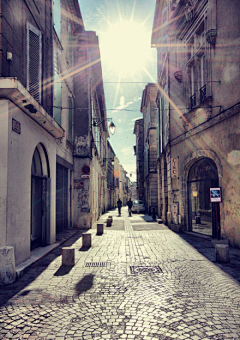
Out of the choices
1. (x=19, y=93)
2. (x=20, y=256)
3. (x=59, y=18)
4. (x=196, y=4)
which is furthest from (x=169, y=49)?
(x=20, y=256)

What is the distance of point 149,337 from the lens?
3287mm

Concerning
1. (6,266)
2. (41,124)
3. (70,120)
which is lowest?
(6,266)

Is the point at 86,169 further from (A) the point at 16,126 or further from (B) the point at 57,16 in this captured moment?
(A) the point at 16,126

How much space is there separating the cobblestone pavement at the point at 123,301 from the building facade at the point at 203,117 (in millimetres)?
3802

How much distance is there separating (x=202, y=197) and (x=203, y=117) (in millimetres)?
4610

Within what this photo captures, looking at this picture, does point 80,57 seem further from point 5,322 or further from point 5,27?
point 5,322

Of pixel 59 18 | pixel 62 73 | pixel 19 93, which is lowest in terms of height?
pixel 19 93

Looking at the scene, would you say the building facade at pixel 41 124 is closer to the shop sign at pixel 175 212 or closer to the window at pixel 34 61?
the window at pixel 34 61

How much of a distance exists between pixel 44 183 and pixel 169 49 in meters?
11.5

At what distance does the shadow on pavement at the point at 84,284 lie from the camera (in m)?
5.10

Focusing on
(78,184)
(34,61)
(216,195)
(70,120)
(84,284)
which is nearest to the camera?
(84,284)

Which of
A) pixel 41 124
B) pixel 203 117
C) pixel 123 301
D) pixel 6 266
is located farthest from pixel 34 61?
pixel 203 117

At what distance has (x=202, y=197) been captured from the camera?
Answer: 48.2 ft

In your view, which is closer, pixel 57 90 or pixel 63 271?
pixel 63 271
